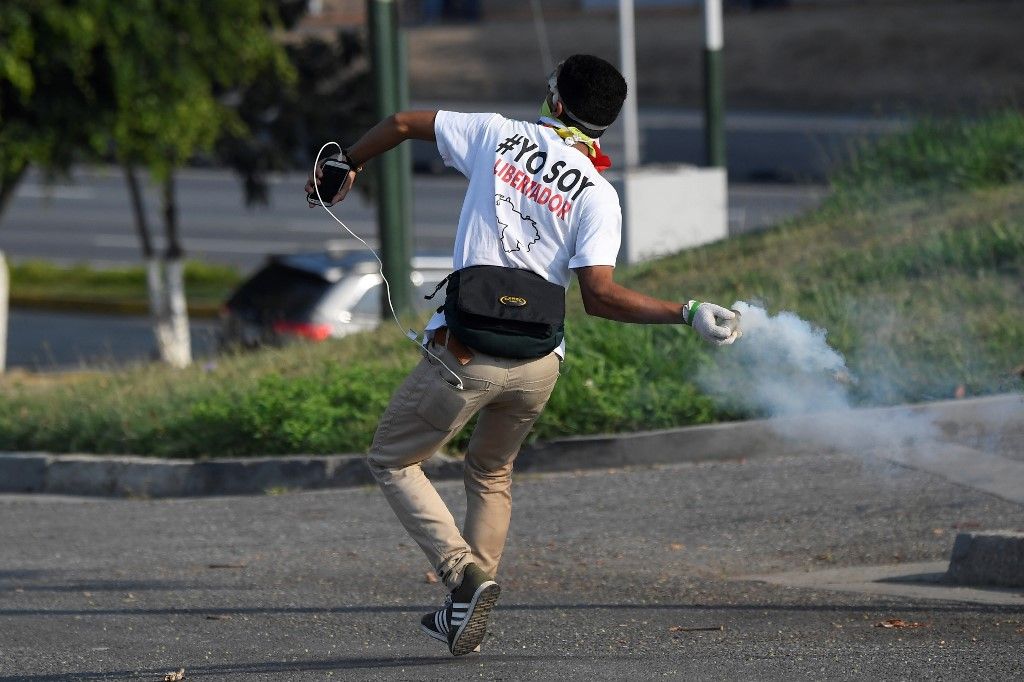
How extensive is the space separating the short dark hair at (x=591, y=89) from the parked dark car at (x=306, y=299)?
33.9 feet

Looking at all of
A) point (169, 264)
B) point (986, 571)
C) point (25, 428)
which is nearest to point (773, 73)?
point (169, 264)

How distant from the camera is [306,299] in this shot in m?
15.6

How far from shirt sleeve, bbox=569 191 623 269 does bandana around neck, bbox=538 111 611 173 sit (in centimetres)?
19

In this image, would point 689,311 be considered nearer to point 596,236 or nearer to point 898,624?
point 596,236

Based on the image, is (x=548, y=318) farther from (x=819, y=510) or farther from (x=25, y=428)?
(x=25, y=428)

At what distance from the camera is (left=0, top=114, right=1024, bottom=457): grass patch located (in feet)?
28.2

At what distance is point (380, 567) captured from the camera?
6.77m

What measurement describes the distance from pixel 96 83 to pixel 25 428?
5.33m

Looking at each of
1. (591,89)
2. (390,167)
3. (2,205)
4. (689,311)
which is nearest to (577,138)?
(591,89)

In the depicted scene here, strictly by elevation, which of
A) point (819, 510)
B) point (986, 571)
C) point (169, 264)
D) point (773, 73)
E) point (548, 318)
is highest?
point (548, 318)

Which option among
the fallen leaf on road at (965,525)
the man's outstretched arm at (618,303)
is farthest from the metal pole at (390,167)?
the man's outstretched arm at (618,303)

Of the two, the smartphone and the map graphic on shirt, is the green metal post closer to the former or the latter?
the smartphone

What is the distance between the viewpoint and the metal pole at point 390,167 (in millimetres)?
11508

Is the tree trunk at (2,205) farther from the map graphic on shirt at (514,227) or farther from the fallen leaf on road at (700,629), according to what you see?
the map graphic on shirt at (514,227)
